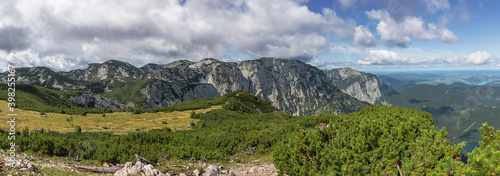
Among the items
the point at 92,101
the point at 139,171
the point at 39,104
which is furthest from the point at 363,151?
the point at 92,101

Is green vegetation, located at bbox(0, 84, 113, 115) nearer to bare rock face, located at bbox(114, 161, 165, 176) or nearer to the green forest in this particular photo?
the green forest

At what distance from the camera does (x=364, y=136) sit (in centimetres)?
1131

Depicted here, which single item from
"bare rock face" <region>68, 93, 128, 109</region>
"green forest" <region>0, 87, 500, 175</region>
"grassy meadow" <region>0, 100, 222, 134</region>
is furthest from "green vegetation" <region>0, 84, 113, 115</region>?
"green forest" <region>0, 87, 500, 175</region>

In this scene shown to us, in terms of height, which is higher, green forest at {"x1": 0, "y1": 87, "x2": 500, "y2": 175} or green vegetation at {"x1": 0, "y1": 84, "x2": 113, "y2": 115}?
green forest at {"x1": 0, "y1": 87, "x2": 500, "y2": 175}

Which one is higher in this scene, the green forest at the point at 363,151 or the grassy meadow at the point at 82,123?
the green forest at the point at 363,151

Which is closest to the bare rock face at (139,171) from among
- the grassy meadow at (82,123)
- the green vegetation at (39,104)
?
the grassy meadow at (82,123)

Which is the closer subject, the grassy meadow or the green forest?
the green forest

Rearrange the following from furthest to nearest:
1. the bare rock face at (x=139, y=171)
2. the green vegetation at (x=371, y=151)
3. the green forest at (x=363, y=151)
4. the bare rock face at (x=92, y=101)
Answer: the bare rock face at (x=92, y=101) < the bare rock face at (x=139, y=171) < the green vegetation at (x=371, y=151) < the green forest at (x=363, y=151)

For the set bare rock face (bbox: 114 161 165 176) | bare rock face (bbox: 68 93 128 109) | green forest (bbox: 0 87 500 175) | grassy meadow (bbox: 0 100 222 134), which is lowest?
bare rock face (bbox: 68 93 128 109)

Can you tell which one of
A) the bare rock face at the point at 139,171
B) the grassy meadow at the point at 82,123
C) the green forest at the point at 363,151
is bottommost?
the grassy meadow at the point at 82,123

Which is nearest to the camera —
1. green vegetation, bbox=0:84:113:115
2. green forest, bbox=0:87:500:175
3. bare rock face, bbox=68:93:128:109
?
green forest, bbox=0:87:500:175

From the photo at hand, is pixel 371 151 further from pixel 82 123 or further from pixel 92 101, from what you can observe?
pixel 92 101

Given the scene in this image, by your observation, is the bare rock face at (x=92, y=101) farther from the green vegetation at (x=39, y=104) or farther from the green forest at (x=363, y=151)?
the green forest at (x=363, y=151)

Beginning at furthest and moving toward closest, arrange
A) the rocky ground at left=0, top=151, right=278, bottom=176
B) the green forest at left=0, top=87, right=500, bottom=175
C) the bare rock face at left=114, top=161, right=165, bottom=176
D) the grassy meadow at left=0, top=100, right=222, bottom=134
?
the grassy meadow at left=0, top=100, right=222, bottom=134 < the bare rock face at left=114, top=161, right=165, bottom=176 < the rocky ground at left=0, top=151, right=278, bottom=176 < the green forest at left=0, top=87, right=500, bottom=175
